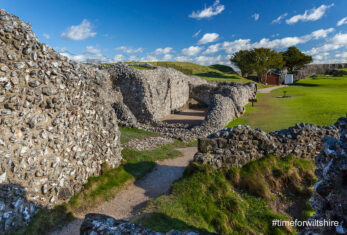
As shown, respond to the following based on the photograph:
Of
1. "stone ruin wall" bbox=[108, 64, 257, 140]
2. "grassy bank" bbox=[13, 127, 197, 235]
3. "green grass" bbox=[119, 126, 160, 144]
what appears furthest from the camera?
"stone ruin wall" bbox=[108, 64, 257, 140]

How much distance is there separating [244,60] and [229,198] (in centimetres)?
6851

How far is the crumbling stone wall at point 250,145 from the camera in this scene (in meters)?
9.23

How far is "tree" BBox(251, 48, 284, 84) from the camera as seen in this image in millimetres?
65750

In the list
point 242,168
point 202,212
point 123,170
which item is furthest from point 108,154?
point 242,168

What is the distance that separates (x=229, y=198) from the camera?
776 cm

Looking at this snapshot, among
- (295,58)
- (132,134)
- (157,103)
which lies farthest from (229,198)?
(295,58)

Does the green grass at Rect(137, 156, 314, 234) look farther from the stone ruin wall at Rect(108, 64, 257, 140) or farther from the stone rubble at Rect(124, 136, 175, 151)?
the stone ruin wall at Rect(108, 64, 257, 140)

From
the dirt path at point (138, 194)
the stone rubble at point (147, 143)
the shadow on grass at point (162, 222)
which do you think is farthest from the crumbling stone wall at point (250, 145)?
the stone rubble at point (147, 143)

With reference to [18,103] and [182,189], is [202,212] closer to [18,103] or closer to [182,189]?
[182,189]

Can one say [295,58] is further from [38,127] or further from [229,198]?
[38,127]

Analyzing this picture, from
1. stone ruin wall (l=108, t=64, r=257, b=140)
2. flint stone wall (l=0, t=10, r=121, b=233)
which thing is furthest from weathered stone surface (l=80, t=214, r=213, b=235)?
stone ruin wall (l=108, t=64, r=257, b=140)

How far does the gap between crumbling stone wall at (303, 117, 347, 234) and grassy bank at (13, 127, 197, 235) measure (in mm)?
6896

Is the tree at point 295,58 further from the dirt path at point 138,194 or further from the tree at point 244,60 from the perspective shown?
the dirt path at point 138,194

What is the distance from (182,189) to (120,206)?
2.40 m
